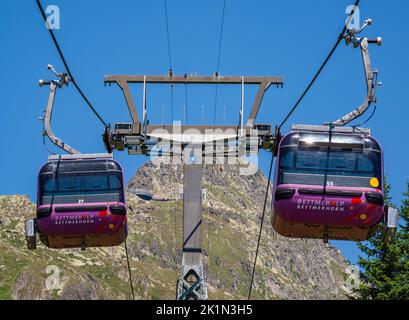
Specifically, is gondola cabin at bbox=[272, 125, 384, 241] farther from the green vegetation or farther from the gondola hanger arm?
the green vegetation

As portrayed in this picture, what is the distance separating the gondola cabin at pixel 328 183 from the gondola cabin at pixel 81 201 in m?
3.82

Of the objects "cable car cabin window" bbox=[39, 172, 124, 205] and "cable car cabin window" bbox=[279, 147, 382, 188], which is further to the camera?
"cable car cabin window" bbox=[39, 172, 124, 205]

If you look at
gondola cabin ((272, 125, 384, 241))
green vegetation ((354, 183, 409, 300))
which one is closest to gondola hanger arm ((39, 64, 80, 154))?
gondola cabin ((272, 125, 384, 241))

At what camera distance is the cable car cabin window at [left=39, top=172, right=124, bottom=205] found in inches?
982

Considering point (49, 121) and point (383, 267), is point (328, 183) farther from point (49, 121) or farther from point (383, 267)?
point (383, 267)

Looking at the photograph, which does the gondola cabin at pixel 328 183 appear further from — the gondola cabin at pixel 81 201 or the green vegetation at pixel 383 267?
the green vegetation at pixel 383 267

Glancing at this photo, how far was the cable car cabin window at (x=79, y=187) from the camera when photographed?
982 inches

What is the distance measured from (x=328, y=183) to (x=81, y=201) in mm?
5715

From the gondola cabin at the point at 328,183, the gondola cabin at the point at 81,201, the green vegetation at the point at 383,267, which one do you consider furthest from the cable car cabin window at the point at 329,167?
the green vegetation at the point at 383,267

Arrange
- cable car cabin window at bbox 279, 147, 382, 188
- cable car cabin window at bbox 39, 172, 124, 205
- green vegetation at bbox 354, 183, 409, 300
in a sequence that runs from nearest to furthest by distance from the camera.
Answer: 1. cable car cabin window at bbox 279, 147, 382, 188
2. cable car cabin window at bbox 39, 172, 124, 205
3. green vegetation at bbox 354, 183, 409, 300

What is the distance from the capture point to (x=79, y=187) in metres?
25.0

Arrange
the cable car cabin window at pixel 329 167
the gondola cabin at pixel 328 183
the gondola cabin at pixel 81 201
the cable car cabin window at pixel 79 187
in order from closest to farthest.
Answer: the gondola cabin at pixel 328 183 < the cable car cabin window at pixel 329 167 < the gondola cabin at pixel 81 201 < the cable car cabin window at pixel 79 187

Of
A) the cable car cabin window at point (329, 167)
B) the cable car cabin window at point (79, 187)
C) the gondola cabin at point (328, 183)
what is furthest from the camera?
the cable car cabin window at point (79, 187)
